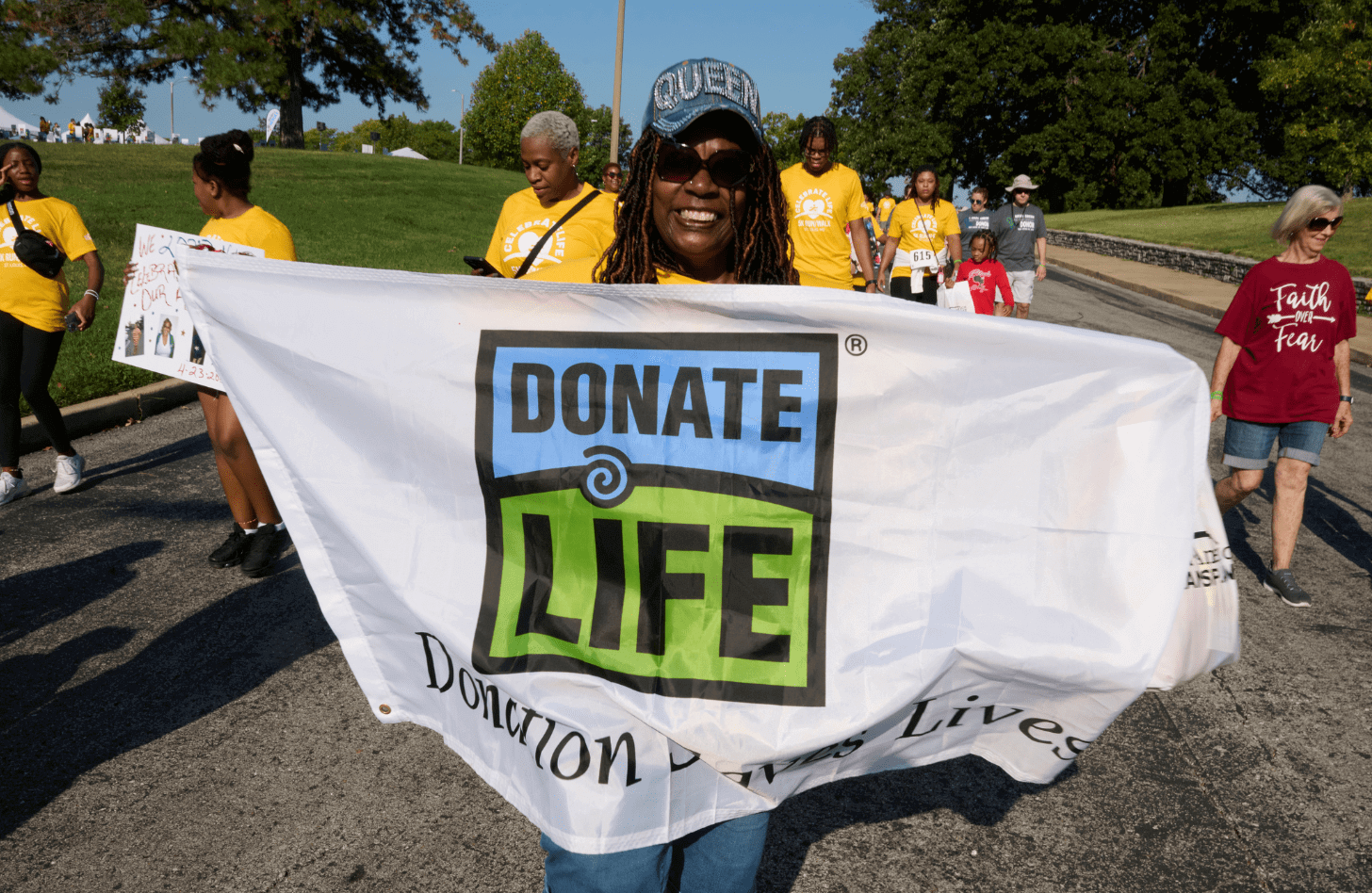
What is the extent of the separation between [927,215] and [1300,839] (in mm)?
7776

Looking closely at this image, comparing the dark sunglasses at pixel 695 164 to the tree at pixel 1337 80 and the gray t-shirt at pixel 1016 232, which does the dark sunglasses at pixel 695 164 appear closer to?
the gray t-shirt at pixel 1016 232

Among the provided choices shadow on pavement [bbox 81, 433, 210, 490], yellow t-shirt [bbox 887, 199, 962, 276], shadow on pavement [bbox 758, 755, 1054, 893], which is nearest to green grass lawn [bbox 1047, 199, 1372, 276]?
yellow t-shirt [bbox 887, 199, 962, 276]

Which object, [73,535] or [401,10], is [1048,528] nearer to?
[73,535]

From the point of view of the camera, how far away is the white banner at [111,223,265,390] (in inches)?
185

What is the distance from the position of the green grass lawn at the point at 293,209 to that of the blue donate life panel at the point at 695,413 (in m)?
7.24

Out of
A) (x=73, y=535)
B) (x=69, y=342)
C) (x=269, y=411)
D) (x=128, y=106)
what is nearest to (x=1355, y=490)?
(x=269, y=411)

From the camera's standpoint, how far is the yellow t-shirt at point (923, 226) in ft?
31.7

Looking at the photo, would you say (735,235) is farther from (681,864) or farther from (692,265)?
(681,864)

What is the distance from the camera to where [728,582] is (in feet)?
5.88

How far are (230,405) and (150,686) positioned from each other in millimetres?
1615

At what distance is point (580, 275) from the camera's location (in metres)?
2.02

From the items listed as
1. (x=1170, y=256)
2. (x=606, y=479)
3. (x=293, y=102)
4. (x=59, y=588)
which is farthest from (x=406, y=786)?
(x=293, y=102)

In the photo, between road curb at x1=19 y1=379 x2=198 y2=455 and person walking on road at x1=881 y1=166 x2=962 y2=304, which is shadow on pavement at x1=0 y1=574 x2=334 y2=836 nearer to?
road curb at x1=19 y1=379 x2=198 y2=455

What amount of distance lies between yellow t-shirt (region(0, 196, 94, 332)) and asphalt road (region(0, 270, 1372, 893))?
79.5 inches
